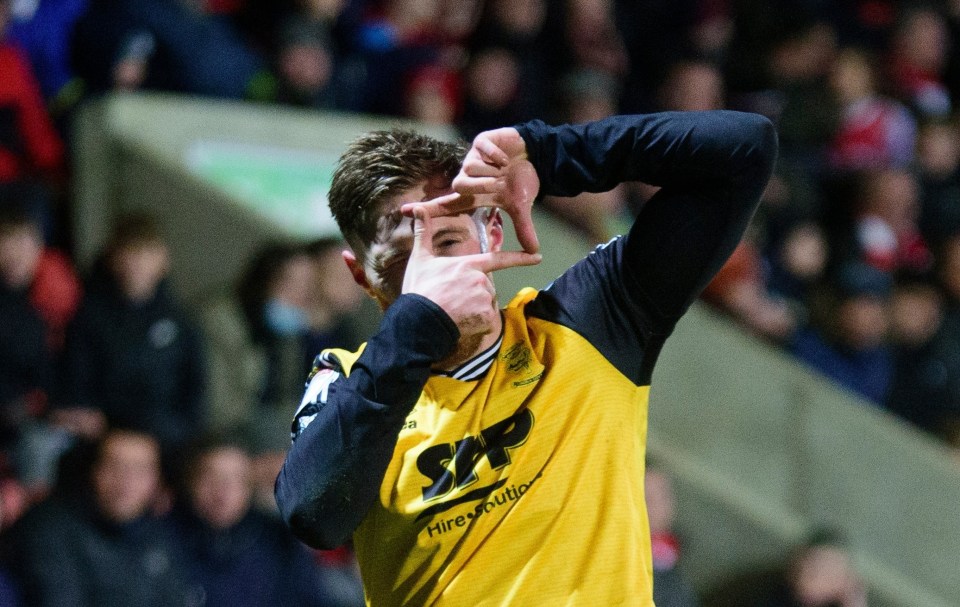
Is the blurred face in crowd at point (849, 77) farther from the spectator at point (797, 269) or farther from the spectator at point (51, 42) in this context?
the spectator at point (51, 42)

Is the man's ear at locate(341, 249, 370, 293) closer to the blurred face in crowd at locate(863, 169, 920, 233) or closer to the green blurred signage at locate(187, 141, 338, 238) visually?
the green blurred signage at locate(187, 141, 338, 238)

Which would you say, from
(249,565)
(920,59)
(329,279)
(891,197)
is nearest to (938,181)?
(891,197)

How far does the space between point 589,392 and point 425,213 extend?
44 cm

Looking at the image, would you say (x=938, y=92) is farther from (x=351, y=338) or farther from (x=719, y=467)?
(x=351, y=338)

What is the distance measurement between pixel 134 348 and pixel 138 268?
1.03 feet

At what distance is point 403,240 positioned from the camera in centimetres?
239

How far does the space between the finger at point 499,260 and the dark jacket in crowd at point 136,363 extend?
349cm

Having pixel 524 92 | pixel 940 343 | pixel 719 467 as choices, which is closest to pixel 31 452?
pixel 719 467

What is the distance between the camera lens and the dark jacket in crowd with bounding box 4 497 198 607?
193 inches

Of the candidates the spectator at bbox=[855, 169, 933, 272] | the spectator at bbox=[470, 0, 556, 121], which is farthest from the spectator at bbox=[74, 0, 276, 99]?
the spectator at bbox=[855, 169, 933, 272]

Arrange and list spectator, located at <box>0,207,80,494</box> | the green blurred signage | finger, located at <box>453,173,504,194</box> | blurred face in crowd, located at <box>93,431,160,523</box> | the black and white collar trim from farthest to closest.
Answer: the green blurred signage
spectator, located at <box>0,207,80,494</box>
blurred face in crowd, located at <box>93,431,160,523</box>
the black and white collar trim
finger, located at <box>453,173,504,194</box>

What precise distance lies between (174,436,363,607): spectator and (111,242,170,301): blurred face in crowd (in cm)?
70

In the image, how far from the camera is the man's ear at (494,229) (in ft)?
7.91

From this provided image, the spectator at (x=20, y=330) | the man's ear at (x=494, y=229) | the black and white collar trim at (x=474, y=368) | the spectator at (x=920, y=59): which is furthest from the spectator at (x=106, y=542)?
the spectator at (x=920, y=59)
